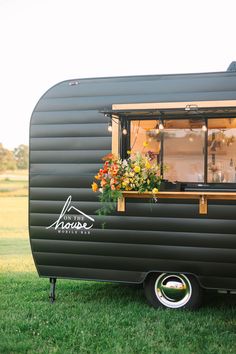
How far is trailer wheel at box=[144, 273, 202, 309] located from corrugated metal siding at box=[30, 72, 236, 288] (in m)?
0.15

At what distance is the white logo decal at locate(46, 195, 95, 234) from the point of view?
6434 mm

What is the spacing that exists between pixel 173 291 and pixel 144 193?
1176mm

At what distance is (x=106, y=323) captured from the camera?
19.2 ft

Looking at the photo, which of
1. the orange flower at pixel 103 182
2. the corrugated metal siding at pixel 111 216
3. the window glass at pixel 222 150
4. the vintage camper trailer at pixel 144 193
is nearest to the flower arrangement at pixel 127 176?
the orange flower at pixel 103 182

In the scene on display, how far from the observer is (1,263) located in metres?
10.8

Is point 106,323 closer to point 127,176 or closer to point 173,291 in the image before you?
point 173,291

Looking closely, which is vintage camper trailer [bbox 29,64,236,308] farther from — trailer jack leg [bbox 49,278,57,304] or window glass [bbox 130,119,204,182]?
trailer jack leg [bbox 49,278,57,304]

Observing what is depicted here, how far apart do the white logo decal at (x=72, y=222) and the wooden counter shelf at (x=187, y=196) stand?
46 cm

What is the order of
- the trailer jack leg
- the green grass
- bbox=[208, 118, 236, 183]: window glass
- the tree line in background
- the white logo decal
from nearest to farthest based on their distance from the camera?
the green grass < bbox=[208, 118, 236, 183]: window glass < the white logo decal < the trailer jack leg < the tree line in background

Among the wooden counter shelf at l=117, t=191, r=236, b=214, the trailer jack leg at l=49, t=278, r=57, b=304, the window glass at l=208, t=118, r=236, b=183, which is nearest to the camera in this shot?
the wooden counter shelf at l=117, t=191, r=236, b=214

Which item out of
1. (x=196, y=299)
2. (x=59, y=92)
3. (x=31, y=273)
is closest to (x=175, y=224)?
(x=196, y=299)

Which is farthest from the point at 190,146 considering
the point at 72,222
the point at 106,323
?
the point at 106,323

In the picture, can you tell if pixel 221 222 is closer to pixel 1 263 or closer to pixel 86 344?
pixel 86 344

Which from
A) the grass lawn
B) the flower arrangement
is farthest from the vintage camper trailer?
the grass lawn
